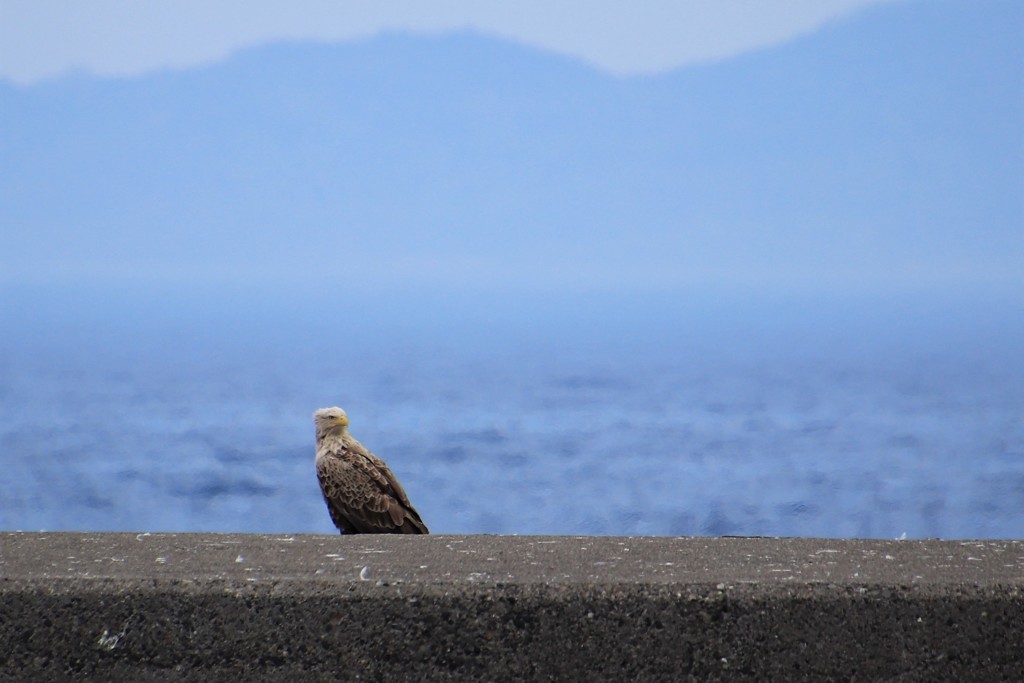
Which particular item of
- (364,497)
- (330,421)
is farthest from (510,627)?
(330,421)

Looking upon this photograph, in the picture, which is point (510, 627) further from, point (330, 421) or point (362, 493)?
point (330, 421)

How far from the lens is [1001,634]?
0.76 m

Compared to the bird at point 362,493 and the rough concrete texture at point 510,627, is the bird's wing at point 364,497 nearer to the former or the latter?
the bird at point 362,493

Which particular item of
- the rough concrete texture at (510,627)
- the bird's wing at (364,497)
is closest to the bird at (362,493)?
the bird's wing at (364,497)

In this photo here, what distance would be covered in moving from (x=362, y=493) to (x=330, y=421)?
294mm

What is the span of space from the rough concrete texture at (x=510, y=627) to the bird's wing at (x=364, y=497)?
1.36 metres

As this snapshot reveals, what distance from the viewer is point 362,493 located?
2.20m

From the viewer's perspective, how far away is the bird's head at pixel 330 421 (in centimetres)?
244

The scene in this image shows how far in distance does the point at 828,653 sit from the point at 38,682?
1.85 feet

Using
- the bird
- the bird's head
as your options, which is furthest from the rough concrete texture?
the bird's head

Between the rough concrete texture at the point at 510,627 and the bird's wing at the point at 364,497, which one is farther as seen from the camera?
the bird's wing at the point at 364,497

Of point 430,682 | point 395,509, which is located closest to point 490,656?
point 430,682

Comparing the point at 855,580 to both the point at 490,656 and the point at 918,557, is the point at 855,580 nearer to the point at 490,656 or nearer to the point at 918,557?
the point at 918,557

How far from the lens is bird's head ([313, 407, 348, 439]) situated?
244cm
